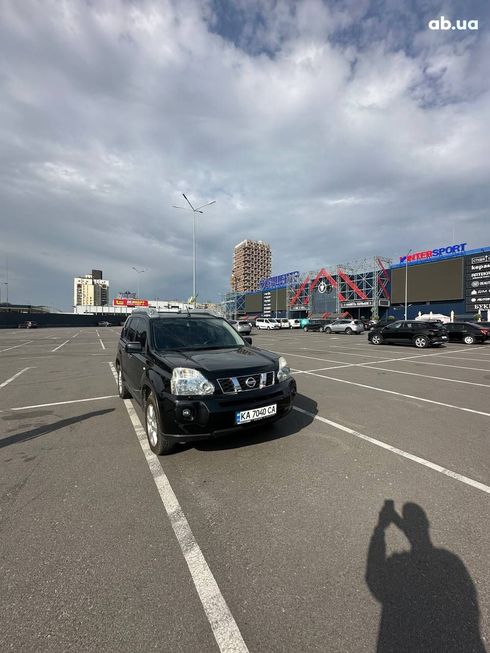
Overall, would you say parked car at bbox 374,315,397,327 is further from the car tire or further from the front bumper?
the front bumper

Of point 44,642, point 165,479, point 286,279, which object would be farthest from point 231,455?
point 286,279

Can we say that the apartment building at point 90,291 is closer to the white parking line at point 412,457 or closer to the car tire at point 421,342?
the car tire at point 421,342

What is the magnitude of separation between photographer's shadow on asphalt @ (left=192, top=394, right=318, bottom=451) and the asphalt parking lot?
1.5 inches

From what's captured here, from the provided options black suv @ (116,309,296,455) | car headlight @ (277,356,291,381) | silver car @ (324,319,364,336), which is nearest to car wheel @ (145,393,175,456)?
black suv @ (116,309,296,455)

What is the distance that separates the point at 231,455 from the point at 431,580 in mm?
2368

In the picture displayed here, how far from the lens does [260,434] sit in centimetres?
472

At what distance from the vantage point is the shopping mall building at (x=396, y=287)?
160ft

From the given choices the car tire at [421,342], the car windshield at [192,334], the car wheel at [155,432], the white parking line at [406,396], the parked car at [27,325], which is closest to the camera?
the car wheel at [155,432]

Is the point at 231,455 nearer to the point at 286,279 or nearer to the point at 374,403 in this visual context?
the point at 374,403

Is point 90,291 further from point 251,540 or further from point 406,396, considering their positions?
point 251,540

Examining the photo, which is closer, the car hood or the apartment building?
the car hood

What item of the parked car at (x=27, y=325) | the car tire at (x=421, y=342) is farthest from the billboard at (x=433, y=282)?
the parked car at (x=27, y=325)

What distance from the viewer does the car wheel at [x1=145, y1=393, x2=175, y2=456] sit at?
12.7 feet

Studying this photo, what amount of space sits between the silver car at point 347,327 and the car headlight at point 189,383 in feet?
111
